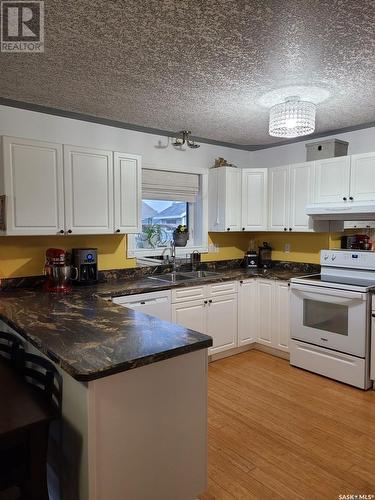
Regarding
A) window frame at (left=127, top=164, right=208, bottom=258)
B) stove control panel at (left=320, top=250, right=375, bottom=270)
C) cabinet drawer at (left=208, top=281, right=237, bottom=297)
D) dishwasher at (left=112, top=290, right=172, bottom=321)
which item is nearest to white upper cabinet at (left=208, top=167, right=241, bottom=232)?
window frame at (left=127, top=164, right=208, bottom=258)

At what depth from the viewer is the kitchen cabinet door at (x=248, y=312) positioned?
4000 millimetres

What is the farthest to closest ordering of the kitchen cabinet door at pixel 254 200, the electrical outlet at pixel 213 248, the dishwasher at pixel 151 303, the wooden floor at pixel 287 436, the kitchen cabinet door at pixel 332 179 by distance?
→ the electrical outlet at pixel 213 248 → the kitchen cabinet door at pixel 254 200 → the kitchen cabinet door at pixel 332 179 → the dishwasher at pixel 151 303 → the wooden floor at pixel 287 436

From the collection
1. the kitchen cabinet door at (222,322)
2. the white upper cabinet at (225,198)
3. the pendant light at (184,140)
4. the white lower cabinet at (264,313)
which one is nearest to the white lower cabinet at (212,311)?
the kitchen cabinet door at (222,322)

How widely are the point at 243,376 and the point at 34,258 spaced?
224cm

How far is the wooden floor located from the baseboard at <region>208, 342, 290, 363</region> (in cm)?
29

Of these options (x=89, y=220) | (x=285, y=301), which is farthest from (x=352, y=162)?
(x=89, y=220)

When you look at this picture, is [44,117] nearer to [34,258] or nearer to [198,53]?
[34,258]

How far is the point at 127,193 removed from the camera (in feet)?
11.0

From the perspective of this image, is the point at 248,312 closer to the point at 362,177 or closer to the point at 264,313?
the point at 264,313

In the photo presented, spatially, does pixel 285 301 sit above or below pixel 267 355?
above

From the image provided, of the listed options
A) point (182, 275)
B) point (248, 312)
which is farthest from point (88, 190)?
point (248, 312)

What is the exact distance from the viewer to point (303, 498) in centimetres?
190

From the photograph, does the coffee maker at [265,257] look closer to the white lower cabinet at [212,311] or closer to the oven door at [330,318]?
the white lower cabinet at [212,311]

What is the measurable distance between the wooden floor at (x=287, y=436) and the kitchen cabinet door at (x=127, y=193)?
1674 millimetres
